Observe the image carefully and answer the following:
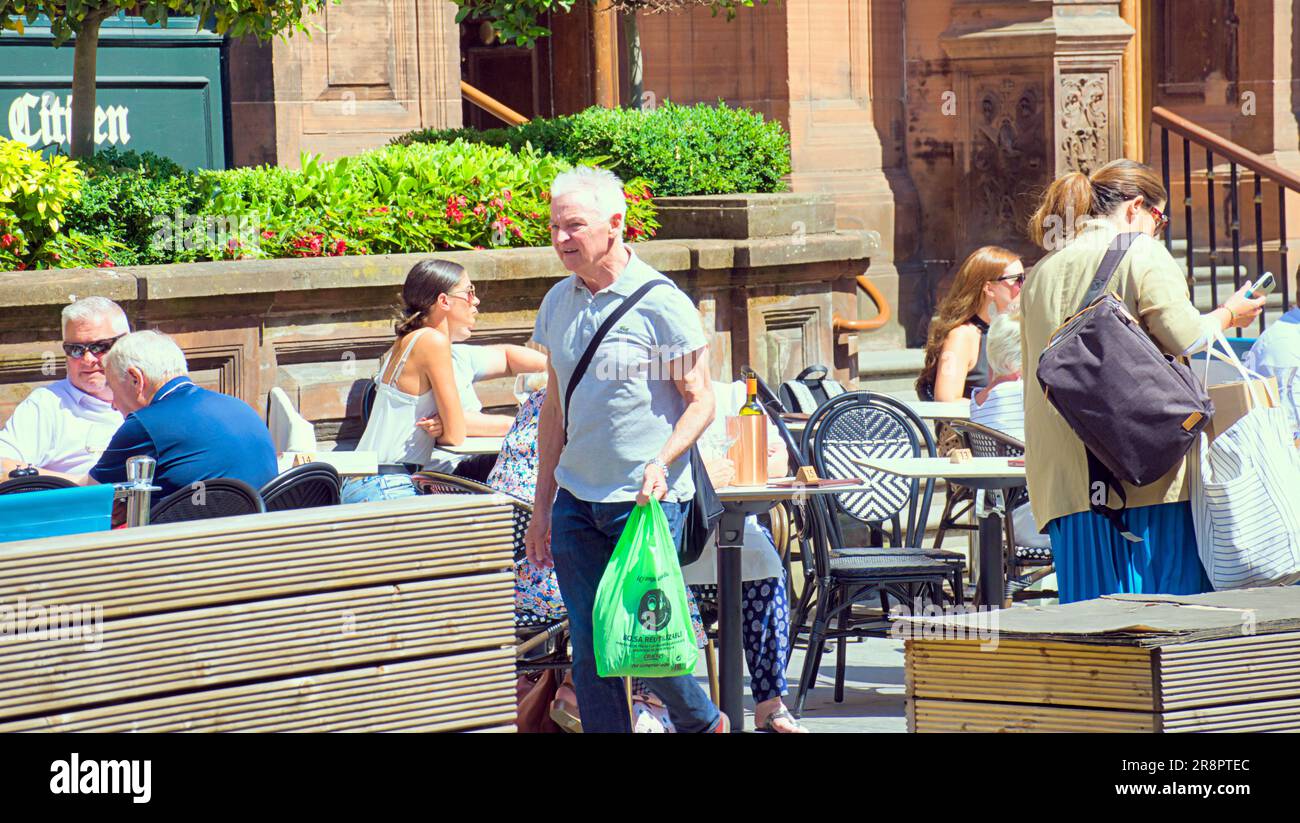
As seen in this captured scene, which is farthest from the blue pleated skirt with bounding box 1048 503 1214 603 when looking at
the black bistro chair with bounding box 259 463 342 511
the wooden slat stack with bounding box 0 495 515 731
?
the black bistro chair with bounding box 259 463 342 511

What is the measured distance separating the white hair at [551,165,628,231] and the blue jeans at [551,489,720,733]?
766 mm

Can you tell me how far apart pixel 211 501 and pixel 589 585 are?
122 cm

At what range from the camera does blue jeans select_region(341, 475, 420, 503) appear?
6324 mm

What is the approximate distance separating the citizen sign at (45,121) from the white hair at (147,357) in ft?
20.4

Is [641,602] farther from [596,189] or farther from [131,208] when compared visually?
[131,208]

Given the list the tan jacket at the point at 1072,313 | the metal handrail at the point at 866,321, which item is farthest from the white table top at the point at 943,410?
the tan jacket at the point at 1072,313

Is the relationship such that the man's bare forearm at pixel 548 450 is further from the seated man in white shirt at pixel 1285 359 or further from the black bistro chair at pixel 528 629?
the seated man in white shirt at pixel 1285 359

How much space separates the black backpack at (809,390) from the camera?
8406 mm

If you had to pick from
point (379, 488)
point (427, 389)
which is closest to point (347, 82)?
point (427, 389)

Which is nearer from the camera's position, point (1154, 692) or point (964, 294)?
point (1154, 692)

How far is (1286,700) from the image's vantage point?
→ 3.22 metres
